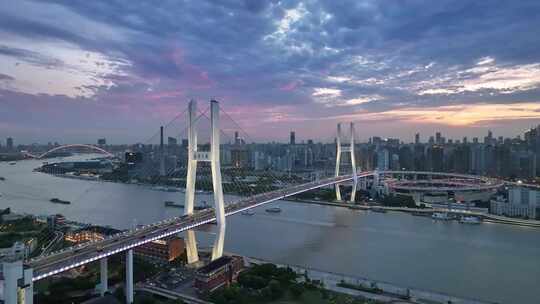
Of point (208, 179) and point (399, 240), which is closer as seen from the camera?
point (399, 240)

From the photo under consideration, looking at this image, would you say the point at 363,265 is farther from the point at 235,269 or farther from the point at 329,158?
the point at 329,158

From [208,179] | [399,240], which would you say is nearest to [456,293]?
[399,240]

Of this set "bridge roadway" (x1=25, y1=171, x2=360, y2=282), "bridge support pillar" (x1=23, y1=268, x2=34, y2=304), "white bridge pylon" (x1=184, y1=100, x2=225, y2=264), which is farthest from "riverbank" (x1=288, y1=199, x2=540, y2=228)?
"bridge support pillar" (x1=23, y1=268, x2=34, y2=304)

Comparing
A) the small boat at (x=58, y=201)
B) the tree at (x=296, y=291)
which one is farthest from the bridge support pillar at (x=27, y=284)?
the small boat at (x=58, y=201)

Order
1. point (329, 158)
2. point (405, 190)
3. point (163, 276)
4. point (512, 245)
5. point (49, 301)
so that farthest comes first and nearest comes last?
point (329, 158), point (405, 190), point (512, 245), point (163, 276), point (49, 301)

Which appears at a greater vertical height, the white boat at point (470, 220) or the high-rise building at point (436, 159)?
the high-rise building at point (436, 159)

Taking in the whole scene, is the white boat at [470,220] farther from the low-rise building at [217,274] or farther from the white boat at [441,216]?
the low-rise building at [217,274]

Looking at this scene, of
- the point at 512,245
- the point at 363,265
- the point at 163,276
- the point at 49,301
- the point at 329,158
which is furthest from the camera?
the point at 329,158
